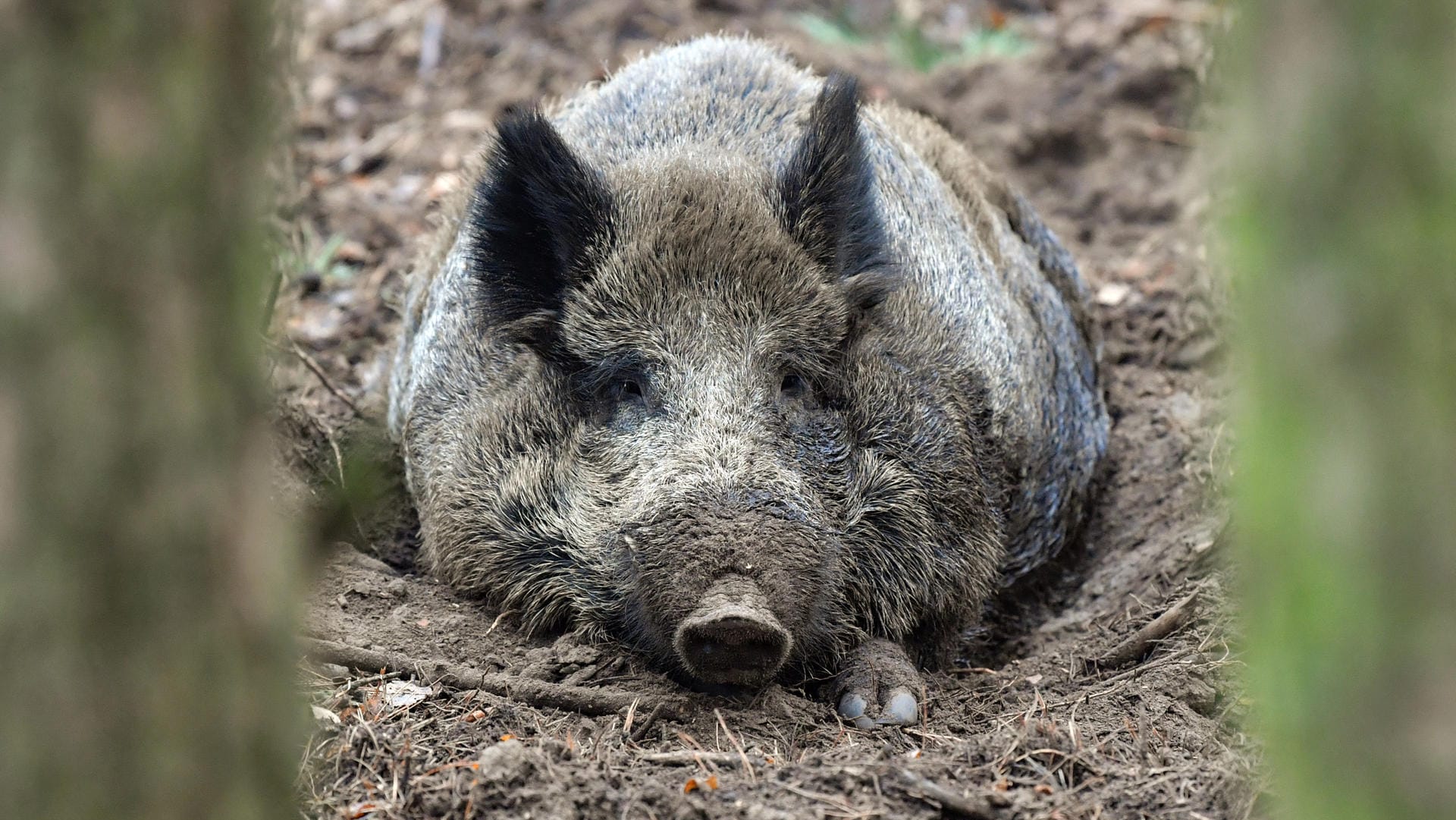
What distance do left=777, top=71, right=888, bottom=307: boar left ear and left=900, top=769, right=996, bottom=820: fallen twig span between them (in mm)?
2276

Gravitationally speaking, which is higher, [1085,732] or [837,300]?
[837,300]

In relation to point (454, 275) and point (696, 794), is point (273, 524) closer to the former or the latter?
point (696, 794)

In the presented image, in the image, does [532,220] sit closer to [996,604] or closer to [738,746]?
[738,746]

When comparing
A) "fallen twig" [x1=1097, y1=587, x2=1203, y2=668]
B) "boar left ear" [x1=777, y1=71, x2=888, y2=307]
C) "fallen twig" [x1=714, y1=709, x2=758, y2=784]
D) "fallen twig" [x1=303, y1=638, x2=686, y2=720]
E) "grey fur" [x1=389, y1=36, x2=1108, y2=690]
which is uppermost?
"boar left ear" [x1=777, y1=71, x2=888, y2=307]

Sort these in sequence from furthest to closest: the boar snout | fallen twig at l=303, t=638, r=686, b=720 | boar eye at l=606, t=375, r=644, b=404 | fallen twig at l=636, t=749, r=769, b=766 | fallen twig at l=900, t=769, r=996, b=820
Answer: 1. boar eye at l=606, t=375, r=644, b=404
2. fallen twig at l=303, t=638, r=686, b=720
3. the boar snout
4. fallen twig at l=636, t=749, r=769, b=766
5. fallen twig at l=900, t=769, r=996, b=820

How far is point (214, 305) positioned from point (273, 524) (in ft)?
1.12

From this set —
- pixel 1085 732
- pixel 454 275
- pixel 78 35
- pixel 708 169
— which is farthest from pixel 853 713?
pixel 78 35

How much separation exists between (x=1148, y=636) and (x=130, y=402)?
4.13 metres

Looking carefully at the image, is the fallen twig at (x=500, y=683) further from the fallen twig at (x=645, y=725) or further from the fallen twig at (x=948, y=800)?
the fallen twig at (x=948, y=800)

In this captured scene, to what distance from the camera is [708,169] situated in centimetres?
548

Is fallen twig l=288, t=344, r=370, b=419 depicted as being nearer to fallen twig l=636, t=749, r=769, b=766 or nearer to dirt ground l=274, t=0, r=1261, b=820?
dirt ground l=274, t=0, r=1261, b=820

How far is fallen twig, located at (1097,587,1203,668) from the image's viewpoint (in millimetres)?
5246

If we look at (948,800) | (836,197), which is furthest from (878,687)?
(836,197)

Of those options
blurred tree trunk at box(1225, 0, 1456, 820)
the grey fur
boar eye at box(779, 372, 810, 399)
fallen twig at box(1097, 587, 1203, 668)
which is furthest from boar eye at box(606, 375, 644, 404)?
blurred tree trunk at box(1225, 0, 1456, 820)
